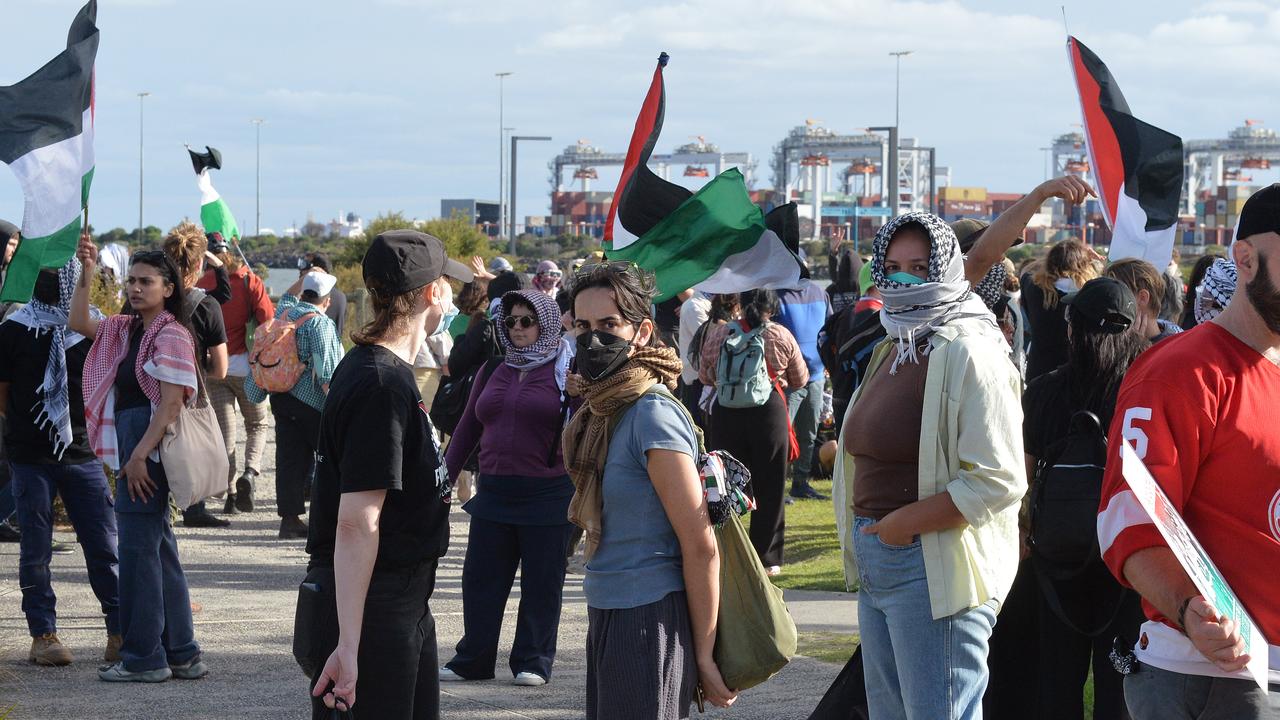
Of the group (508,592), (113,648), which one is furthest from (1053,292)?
(113,648)

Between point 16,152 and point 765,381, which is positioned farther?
point 765,381

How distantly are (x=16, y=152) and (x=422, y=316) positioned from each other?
3.51m

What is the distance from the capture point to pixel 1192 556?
261 cm

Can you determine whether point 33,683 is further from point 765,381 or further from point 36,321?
point 765,381

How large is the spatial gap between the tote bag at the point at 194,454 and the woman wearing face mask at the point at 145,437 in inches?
2.3

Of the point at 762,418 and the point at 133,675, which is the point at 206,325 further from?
the point at 762,418

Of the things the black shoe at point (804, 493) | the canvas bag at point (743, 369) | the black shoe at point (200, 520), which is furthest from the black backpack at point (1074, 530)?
the black shoe at point (804, 493)

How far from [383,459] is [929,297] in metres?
1.54

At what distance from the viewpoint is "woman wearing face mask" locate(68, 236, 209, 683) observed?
247 inches

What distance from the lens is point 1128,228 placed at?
258 inches

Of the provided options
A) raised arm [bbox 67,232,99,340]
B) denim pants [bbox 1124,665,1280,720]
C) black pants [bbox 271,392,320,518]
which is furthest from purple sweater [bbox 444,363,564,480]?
denim pants [bbox 1124,665,1280,720]

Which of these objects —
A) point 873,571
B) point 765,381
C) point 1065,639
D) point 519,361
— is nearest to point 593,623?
point 873,571

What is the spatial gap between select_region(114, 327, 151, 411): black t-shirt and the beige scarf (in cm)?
330

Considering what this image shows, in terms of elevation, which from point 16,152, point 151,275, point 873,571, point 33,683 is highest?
point 16,152
